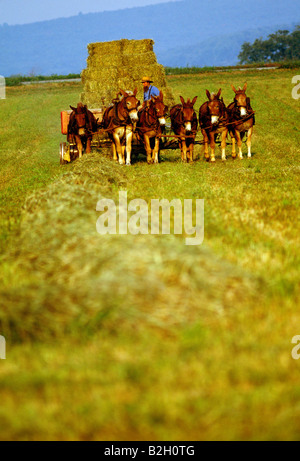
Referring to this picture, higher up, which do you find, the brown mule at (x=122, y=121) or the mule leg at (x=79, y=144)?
the brown mule at (x=122, y=121)

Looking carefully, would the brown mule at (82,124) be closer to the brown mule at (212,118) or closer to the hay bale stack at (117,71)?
the hay bale stack at (117,71)

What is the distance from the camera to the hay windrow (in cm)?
477

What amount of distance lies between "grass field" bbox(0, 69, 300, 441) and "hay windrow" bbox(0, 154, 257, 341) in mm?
12

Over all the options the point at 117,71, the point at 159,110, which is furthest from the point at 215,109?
the point at 117,71

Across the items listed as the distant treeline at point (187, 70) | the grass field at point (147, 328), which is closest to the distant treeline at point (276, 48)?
the distant treeline at point (187, 70)

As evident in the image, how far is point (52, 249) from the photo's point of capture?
6.22 m

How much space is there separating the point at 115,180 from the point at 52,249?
20.3 feet

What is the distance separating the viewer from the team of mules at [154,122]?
1658cm

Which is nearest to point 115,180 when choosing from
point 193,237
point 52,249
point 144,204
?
point 144,204

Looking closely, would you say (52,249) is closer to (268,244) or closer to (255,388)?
(268,244)

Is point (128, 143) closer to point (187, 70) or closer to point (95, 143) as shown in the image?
point (95, 143)

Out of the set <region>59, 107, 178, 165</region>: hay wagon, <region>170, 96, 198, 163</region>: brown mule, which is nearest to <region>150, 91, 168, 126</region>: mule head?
<region>170, 96, 198, 163</region>: brown mule
